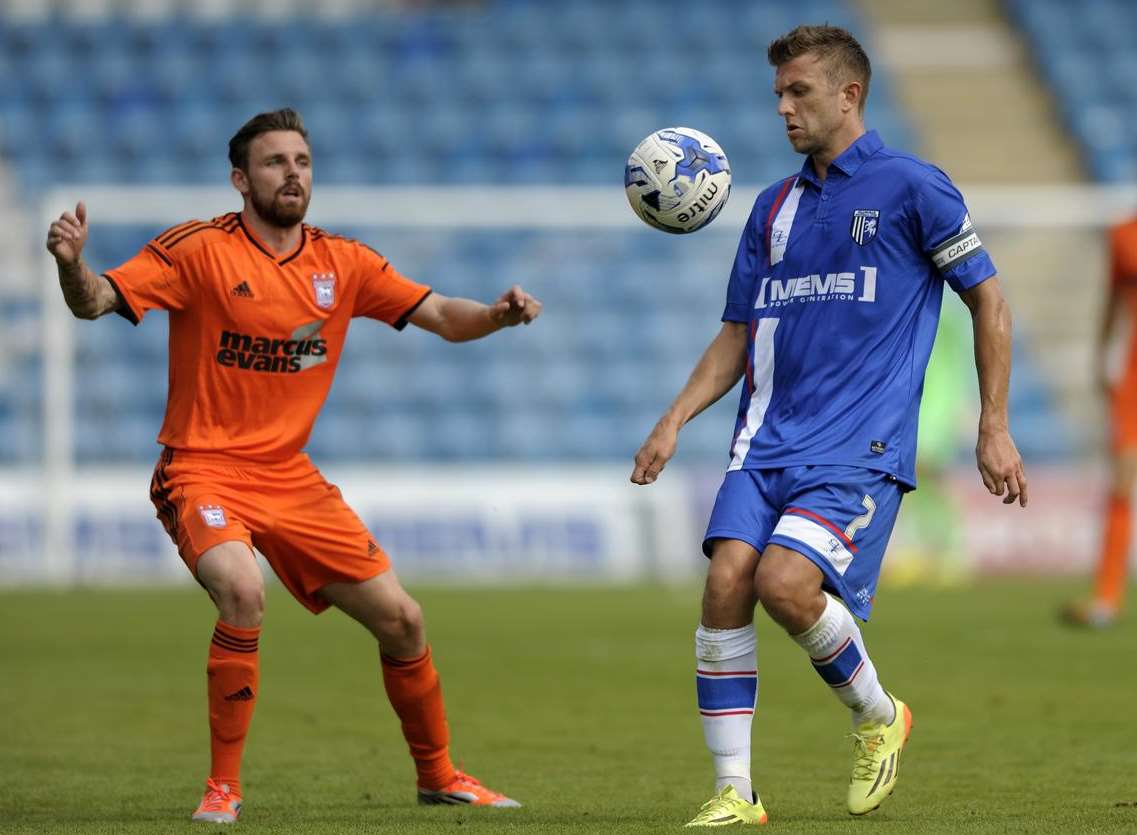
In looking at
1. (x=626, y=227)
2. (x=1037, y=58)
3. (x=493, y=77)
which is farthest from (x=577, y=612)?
(x=1037, y=58)

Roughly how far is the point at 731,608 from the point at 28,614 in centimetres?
931

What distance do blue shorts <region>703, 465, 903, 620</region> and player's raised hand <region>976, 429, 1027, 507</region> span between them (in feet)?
1.05

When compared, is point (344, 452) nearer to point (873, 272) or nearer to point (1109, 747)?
point (1109, 747)

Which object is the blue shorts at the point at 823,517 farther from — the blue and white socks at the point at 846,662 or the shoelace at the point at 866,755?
the shoelace at the point at 866,755

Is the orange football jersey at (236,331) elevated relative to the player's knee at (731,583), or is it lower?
elevated

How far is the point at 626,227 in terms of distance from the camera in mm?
18734

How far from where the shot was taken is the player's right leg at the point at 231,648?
19.4 ft

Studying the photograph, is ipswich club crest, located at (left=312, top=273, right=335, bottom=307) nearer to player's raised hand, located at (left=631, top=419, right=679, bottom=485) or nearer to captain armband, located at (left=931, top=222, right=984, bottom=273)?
player's raised hand, located at (left=631, top=419, right=679, bottom=485)

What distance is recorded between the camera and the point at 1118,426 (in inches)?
475

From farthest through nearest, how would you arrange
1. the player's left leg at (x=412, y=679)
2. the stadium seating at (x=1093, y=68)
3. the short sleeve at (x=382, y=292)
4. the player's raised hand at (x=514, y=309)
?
the stadium seating at (x=1093, y=68) → the short sleeve at (x=382, y=292) → the player's raised hand at (x=514, y=309) → the player's left leg at (x=412, y=679)

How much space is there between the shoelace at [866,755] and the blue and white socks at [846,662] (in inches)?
2.2

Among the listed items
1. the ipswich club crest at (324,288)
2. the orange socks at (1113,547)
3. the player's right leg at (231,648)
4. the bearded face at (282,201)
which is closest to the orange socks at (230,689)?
the player's right leg at (231,648)

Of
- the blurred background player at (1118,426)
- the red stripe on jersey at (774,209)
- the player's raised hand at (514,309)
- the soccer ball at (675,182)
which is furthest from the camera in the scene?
the blurred background player at (1118,426)

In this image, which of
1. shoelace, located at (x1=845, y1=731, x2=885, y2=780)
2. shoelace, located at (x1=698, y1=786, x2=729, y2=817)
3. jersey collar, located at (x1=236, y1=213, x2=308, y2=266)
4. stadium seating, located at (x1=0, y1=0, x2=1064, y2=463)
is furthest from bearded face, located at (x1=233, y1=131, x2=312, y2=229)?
stadium seating, located at (x1=0, y1=0, x2=1064, y2=463)
